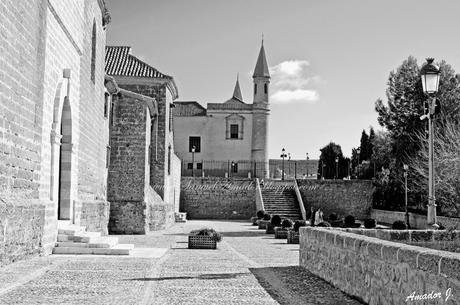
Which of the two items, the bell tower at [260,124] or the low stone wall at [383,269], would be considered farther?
the bell tower at [260,124]

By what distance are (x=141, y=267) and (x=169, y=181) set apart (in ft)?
74.8

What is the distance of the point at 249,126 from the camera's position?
55781 mm

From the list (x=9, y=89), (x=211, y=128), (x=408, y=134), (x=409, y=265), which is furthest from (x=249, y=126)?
(x=409, y=265)

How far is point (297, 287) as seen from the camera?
9398 mm

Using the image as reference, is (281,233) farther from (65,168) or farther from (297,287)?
(297,287)

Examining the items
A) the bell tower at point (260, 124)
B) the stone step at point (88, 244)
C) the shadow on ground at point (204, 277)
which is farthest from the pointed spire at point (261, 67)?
the shadow on ground at point (204, 277)

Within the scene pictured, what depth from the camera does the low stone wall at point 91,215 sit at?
17609mm

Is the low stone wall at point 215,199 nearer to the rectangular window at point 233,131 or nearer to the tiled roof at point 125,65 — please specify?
the rectangular window at point 233,131

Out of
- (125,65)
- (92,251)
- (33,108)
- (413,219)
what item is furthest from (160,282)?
(413,219)

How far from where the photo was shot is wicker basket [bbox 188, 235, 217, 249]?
17.4 m

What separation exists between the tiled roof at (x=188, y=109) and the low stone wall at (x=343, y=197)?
1706cm

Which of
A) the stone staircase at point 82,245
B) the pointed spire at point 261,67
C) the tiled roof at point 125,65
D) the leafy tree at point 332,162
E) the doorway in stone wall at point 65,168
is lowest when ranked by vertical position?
the stone staircase at point 82,245

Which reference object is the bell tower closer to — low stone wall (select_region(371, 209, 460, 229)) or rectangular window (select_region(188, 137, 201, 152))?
rectangular window (select_region(188, 137, 201, 152))

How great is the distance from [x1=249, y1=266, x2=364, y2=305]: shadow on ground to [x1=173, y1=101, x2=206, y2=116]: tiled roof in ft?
150
